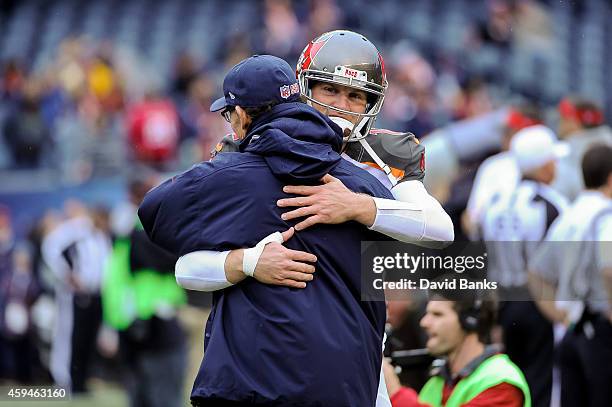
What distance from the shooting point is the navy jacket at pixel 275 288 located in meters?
3.74

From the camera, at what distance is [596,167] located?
302 inches

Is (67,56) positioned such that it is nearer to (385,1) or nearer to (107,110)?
(107,110)

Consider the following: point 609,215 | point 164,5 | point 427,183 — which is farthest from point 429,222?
point 164,5

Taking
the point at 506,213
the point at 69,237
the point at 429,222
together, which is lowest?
the point at 69,237

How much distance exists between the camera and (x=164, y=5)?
21531 mm

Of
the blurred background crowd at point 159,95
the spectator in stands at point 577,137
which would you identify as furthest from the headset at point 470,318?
the blurred background crowd at point 159,95

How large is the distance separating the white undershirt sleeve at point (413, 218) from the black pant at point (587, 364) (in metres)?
3.16

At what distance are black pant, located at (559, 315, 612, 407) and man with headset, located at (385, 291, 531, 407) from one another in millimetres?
1633

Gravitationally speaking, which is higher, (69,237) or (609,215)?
(609,215)

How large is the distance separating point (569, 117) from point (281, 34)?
7768 millimetres

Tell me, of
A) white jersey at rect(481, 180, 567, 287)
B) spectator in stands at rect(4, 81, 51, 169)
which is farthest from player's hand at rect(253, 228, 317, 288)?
spectator in stands at rect(4, 81, 51, 169)

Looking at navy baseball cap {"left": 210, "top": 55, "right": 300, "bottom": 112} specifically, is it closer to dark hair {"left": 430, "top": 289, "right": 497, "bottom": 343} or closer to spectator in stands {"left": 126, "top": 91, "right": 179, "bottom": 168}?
dark hair {"left": 430, "top": 289, "right": 497, "bottom": 343}

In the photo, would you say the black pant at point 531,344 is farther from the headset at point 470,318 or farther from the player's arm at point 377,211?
the player's arm at point 377,211

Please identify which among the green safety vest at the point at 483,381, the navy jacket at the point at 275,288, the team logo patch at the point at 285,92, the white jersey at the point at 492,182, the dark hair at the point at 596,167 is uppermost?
the team logo patch at the point at 285,92
